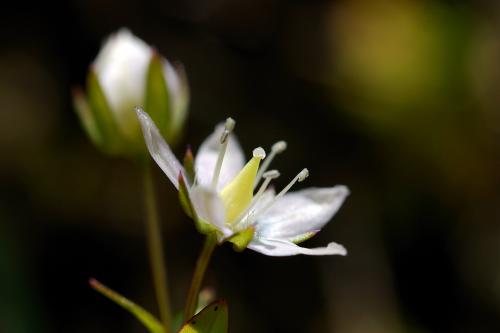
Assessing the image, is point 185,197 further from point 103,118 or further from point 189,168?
point 103,118

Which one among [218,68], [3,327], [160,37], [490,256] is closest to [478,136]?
[490,256]

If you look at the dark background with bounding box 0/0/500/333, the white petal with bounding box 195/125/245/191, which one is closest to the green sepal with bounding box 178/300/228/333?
the white petal with bounding box 195/125/245/191

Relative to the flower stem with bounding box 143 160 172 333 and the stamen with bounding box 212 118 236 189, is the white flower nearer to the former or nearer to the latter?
the stamen with bounding box 212 118 236 189

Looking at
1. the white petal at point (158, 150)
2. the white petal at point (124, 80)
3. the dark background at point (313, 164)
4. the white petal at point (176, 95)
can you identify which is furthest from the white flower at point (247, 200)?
the dark background at point (313, 164)

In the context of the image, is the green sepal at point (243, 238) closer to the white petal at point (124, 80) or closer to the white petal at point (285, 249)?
the white petal at point (285, 249)

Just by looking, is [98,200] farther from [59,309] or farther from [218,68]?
[218,68]
